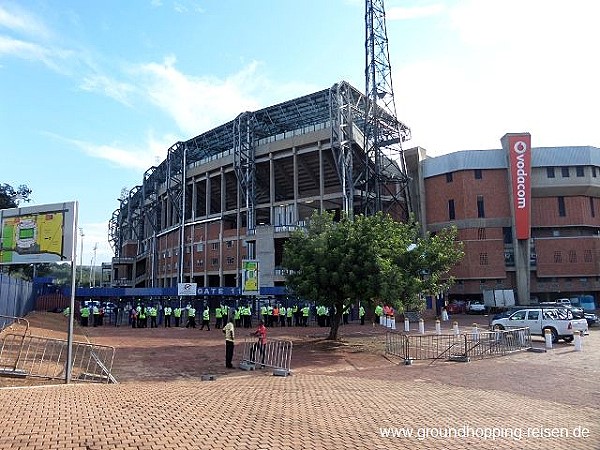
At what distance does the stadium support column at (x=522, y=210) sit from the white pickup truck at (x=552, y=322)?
1199 inches

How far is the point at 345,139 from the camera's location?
51.1 m

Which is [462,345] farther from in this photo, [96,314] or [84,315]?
[96,314]

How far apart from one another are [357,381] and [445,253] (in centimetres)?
1359

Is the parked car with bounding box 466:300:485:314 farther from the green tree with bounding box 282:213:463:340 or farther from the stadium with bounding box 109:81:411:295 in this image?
the green tree with bounding box 282:213:463:340

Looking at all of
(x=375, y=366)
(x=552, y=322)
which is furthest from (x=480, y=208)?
(x=375, y=366)

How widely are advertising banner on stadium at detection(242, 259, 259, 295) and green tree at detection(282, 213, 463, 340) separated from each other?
361 inches

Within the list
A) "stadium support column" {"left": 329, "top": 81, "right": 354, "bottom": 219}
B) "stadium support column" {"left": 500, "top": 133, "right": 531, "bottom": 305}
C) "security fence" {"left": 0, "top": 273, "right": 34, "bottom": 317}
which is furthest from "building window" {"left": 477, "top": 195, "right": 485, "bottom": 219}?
"security fence" {"left": 0, "top": 273, "right": 34, "bottom": 317}

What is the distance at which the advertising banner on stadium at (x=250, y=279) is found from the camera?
102 ft

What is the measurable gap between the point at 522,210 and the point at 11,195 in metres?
52.9

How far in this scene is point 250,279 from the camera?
3123 centimetres

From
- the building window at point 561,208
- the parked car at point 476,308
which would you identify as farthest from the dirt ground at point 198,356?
the building window at point 561,208

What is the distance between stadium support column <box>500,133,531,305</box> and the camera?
166 feet

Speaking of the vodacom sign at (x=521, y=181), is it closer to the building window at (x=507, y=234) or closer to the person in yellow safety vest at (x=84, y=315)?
the building window at (x=507, y=234)

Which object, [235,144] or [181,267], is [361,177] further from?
[181,267]
